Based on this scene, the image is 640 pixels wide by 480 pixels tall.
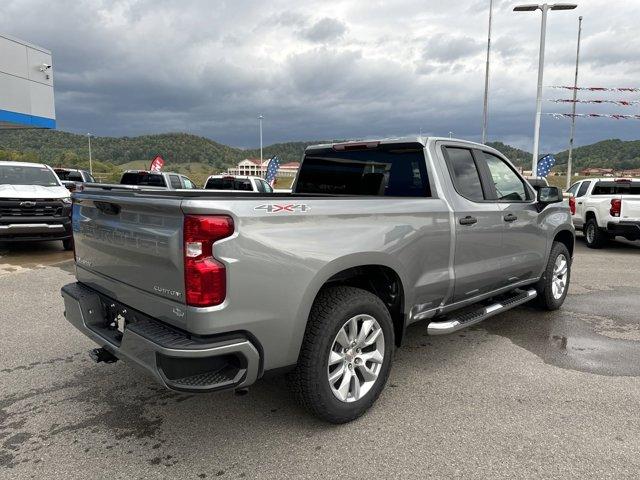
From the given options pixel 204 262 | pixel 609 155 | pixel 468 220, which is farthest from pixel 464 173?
pixel 609 155

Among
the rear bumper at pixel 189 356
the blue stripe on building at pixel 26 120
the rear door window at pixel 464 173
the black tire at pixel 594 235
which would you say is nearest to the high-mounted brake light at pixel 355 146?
the rear door window at pixel 464 173

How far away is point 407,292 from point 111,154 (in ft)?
345

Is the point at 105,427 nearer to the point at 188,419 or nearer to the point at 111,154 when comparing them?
the point at 188,419

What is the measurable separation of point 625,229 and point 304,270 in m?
10.2

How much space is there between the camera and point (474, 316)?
4.03 m

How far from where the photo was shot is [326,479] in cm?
255

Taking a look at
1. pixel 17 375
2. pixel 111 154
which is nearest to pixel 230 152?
pixel 111 154

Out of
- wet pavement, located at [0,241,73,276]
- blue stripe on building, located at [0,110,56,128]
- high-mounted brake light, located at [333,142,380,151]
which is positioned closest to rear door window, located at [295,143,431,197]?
high-mounted brake light, located at [333,142,380,151]

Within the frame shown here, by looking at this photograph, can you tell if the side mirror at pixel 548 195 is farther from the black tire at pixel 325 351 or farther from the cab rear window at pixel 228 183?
the cab rear window at pixel 228 183

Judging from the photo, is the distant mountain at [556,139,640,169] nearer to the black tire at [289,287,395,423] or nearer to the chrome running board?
the chrome running board

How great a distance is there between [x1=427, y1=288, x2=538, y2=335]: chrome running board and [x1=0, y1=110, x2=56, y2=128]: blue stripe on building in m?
20.5

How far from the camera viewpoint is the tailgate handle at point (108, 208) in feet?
9.57

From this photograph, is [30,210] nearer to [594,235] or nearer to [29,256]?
[29,256]

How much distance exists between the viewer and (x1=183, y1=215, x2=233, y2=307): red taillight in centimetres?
238
